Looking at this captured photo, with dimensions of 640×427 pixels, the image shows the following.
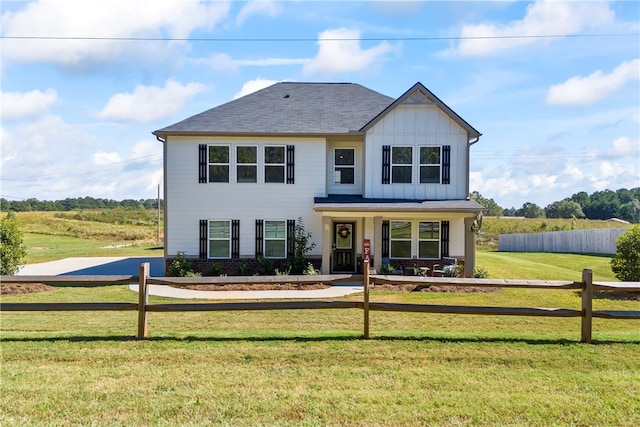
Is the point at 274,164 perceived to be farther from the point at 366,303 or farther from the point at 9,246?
the point at 366,303

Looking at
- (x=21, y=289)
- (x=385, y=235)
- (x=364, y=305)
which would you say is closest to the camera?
(x=364, y=305)

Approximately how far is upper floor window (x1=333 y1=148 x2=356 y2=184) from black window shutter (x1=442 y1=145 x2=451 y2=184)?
11.7ft

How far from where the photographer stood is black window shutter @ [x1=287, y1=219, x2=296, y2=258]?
1891 cm

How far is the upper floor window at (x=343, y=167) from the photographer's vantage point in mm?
19891

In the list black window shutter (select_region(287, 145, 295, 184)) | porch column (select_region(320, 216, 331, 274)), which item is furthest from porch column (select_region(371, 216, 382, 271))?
black window shutter (select_region(287, 145, 295, 184))

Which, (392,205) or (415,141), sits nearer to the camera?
(392,205)

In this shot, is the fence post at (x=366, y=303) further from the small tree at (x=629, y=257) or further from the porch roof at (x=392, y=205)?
the small tree at (x=629, y=257)

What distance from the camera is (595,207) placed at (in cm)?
9562

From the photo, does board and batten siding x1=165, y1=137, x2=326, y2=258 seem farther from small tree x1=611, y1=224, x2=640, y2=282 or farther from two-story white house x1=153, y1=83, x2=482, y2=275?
small tree x1=611, y1=224, x2=640, y2=282

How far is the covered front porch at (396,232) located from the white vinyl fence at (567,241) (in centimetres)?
1634

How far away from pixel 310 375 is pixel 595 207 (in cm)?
10483

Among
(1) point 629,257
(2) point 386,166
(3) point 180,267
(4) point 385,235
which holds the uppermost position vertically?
(2) point 386,166

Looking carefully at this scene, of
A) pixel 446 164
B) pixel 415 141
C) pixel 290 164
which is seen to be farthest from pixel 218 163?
pixel 446 164

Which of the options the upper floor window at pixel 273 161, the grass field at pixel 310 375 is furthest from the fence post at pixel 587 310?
the upper floor window at pixel 273 161
